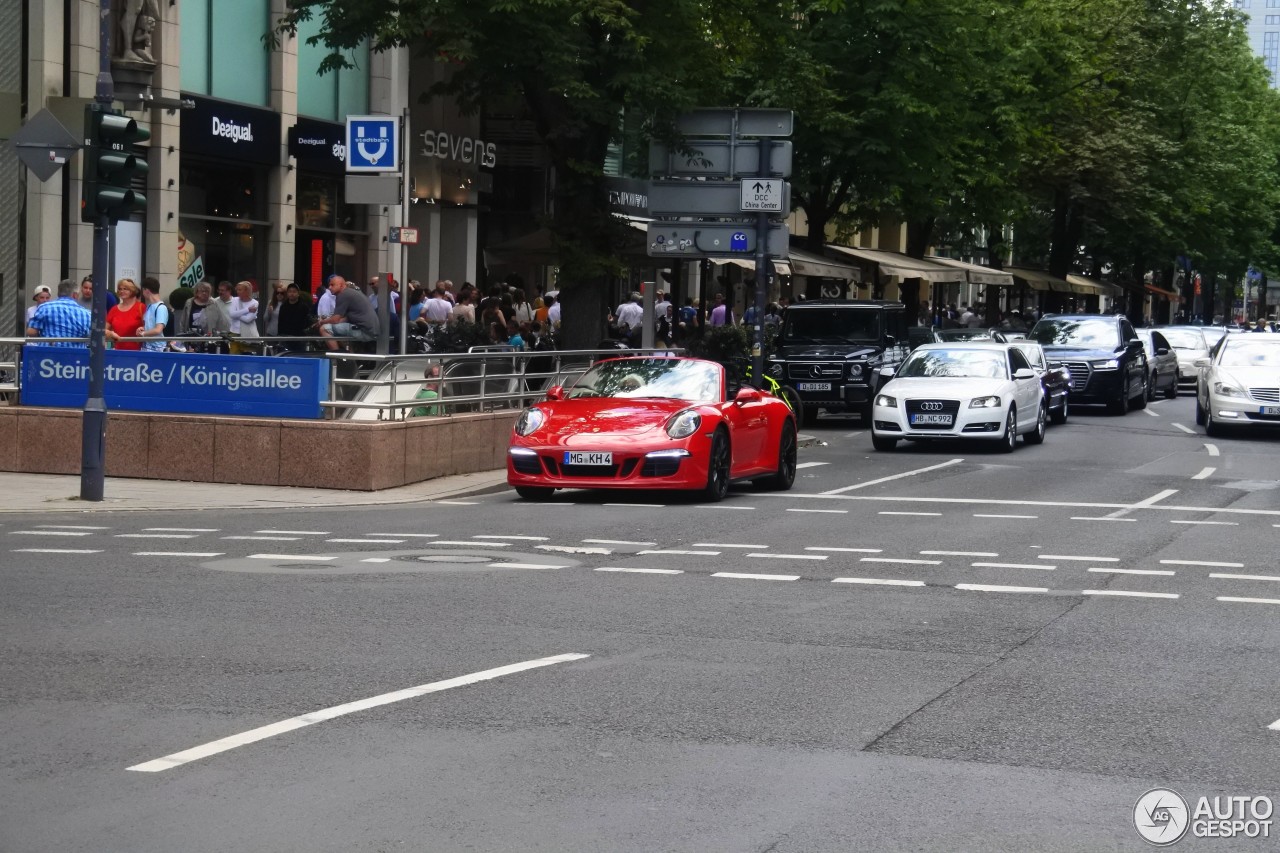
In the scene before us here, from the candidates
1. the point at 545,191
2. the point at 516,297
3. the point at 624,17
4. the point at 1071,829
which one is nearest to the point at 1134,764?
the point at 1071,829

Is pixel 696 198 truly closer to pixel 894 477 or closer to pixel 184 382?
pixel 894 477

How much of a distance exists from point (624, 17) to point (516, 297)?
37.6ft

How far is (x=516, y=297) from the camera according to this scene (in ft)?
113

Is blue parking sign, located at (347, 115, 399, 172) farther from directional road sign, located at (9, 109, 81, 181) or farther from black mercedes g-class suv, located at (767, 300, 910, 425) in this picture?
black mercedes g-class suv, located at (767, 300, 910, 425)

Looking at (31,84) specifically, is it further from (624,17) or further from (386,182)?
(386,182)

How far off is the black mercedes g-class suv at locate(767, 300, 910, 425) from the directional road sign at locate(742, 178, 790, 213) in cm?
634

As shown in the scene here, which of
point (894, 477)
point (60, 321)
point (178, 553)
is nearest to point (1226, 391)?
point (894, 477)

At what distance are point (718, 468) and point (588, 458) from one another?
4.52 feet

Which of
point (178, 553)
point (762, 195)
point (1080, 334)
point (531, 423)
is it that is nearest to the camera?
point (178, 553)

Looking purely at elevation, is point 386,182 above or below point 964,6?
below

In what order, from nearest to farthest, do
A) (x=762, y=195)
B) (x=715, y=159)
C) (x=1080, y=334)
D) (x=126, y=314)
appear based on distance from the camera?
1. (x=126, y=314)
2. (x=762, y=195)
3. (x=715, y=159)
4. (x=1080, y=334)

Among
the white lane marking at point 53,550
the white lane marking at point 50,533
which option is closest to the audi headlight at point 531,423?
the white lane marking at point 50,533

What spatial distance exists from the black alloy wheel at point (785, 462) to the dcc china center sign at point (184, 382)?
4571mm

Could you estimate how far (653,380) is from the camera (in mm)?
18453
